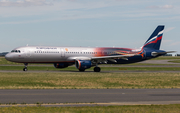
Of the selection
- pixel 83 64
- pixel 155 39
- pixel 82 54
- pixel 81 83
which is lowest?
pixel 81 83

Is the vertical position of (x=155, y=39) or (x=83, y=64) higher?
(x=155, y=39)

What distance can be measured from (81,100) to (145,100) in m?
3.80

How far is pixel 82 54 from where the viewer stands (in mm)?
51188

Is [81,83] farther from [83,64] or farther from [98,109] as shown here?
[83,64]

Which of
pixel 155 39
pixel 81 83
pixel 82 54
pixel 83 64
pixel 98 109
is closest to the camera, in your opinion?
pixel 98 109

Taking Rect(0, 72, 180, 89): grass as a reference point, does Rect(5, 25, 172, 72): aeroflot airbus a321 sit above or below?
above

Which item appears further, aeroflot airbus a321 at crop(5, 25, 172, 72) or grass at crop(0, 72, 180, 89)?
aeroflot airbus a321 at crop(5, 25, 172, 72)

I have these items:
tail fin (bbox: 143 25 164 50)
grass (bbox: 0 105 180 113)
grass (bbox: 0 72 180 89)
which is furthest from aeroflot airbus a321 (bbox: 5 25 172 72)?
grass (bbox: 0 105 180 113)

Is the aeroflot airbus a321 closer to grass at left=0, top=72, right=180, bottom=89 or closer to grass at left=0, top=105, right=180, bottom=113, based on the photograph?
grass at left=0, top=72, right=180, bottom=89

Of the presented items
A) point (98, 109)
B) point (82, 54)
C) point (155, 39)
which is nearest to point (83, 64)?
point (82, 54)

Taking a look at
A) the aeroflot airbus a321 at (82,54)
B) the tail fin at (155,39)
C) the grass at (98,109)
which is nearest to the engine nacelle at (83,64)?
the aeroflot airbus a321 at (82,54)

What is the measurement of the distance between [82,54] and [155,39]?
1672 centimetres

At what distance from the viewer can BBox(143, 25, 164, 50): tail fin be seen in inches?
2282

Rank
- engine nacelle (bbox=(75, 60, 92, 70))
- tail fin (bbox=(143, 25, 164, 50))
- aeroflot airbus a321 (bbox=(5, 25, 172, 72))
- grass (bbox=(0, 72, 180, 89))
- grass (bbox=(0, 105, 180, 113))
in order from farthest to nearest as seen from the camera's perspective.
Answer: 1. tail fin (bbox=(143, 25, 164, 50))
2. engine nacelle (bbox=(75, 60, 92, 70))
3. aeroflot airbus a321 (bbox=(5, 25, 172, 72))
4. grass (bbox=(0, 72, 180, 89))
5. grass (bbox=(0, 105, 180, 113))
